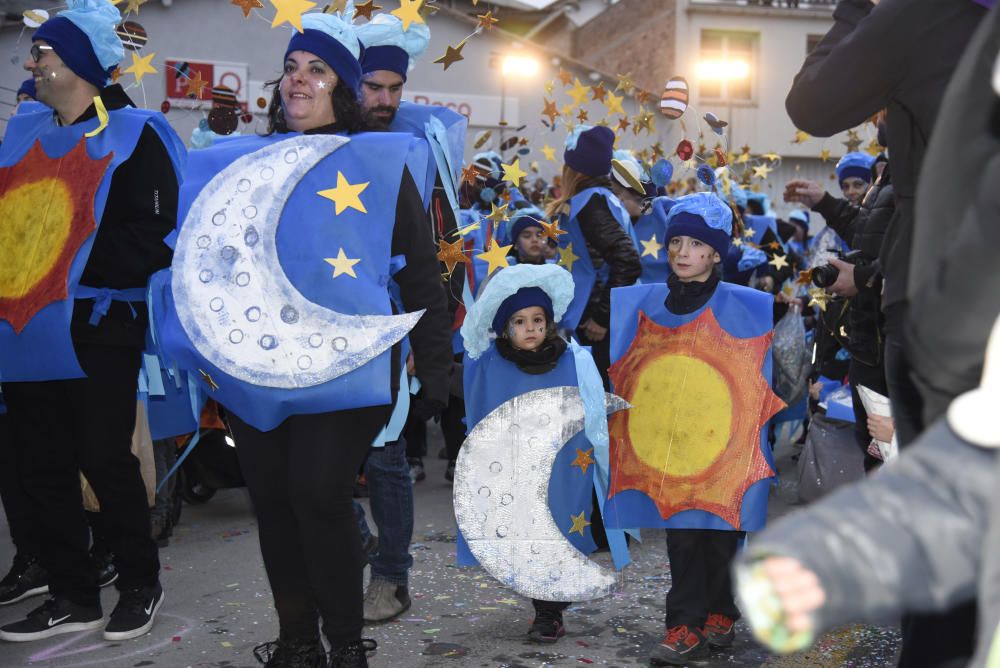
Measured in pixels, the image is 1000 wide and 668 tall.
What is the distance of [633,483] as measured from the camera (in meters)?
4.28

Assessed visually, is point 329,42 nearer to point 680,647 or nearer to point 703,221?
point 703,221

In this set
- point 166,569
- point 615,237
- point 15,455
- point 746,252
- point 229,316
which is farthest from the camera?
point 746,252

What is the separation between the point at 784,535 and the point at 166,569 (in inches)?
164

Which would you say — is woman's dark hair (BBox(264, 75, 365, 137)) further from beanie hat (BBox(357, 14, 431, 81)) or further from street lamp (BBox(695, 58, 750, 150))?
street lamp (BBox(695, 58, 750, 150))

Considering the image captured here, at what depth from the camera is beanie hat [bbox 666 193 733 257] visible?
4.38 meters

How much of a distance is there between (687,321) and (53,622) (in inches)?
96.9

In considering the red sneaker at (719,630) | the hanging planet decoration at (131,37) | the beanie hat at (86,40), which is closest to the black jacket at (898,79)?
the red sneaker at (719,630)

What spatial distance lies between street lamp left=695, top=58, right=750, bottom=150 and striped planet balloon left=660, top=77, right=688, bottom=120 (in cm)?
2140

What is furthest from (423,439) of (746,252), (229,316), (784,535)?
(784,535)

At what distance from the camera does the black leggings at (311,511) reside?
323cm

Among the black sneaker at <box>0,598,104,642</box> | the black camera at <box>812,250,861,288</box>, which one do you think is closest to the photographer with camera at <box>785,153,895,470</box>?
the black camera at <box>812,250,861,288</box>

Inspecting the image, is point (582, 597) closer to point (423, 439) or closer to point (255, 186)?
point (255, 186)

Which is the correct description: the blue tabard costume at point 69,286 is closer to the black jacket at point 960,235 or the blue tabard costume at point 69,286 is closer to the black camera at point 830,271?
the black camera at point 830,271

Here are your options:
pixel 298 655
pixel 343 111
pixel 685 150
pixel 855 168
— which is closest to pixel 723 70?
pixel 855 168
